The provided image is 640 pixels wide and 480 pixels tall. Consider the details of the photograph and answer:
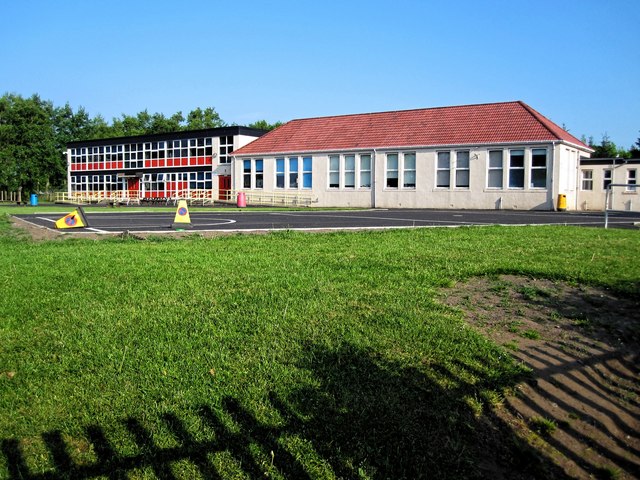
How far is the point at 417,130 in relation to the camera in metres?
42.3

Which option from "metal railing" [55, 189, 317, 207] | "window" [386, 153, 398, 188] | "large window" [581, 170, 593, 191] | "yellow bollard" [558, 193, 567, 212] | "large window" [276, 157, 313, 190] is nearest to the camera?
"yellow bollard" [558, 193, 567, 212]

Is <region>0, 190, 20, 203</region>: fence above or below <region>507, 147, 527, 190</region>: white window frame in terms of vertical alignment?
below

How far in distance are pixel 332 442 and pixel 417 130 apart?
40075 mm

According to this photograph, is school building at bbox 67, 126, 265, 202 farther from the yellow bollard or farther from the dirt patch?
the dirt patch

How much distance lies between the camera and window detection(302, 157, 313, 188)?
46166mm

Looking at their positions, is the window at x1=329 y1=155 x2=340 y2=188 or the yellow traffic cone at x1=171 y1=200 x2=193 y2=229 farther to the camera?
the window at x1=329 y1=155 x2=340 y2=188

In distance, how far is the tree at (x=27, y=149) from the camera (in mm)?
74625

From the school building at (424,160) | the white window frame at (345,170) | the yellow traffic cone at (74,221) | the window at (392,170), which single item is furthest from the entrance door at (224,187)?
the yellow traffic cone at (74,221)

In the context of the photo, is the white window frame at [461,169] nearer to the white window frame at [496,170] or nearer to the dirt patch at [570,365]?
the white window frame at [496,170]

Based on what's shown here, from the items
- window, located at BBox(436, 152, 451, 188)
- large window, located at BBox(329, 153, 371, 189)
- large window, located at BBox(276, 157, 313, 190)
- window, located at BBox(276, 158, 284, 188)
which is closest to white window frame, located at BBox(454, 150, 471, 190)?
window, located at BBox(436, 152, 451, 188)

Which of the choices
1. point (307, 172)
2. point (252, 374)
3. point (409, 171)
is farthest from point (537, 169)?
point (252, 374)

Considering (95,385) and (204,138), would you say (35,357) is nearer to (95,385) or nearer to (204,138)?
(95,385)

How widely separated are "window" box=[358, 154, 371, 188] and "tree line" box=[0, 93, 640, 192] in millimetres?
35778

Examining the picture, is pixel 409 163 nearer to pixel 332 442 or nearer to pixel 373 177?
pixel 373 177
